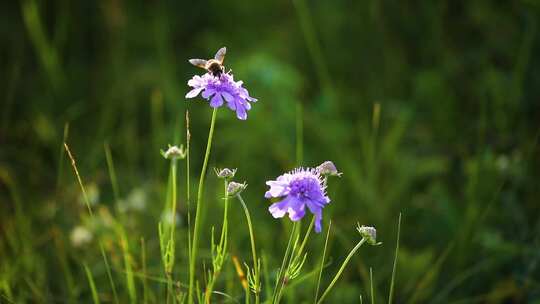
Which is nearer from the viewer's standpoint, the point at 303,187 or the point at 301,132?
the point at 303,187

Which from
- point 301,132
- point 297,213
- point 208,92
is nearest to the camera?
point 297,213

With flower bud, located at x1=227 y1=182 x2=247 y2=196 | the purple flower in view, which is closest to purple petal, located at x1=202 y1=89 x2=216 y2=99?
the purple flower

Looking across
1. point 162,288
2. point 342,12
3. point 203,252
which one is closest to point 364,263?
point 203,252

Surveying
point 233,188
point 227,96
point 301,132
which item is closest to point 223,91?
point 227,96

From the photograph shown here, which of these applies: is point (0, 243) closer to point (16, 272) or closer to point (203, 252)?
point (16, 272)

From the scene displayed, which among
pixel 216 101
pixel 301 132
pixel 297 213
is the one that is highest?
pixel 301 132

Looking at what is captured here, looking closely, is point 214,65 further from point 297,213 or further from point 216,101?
point 297,213
